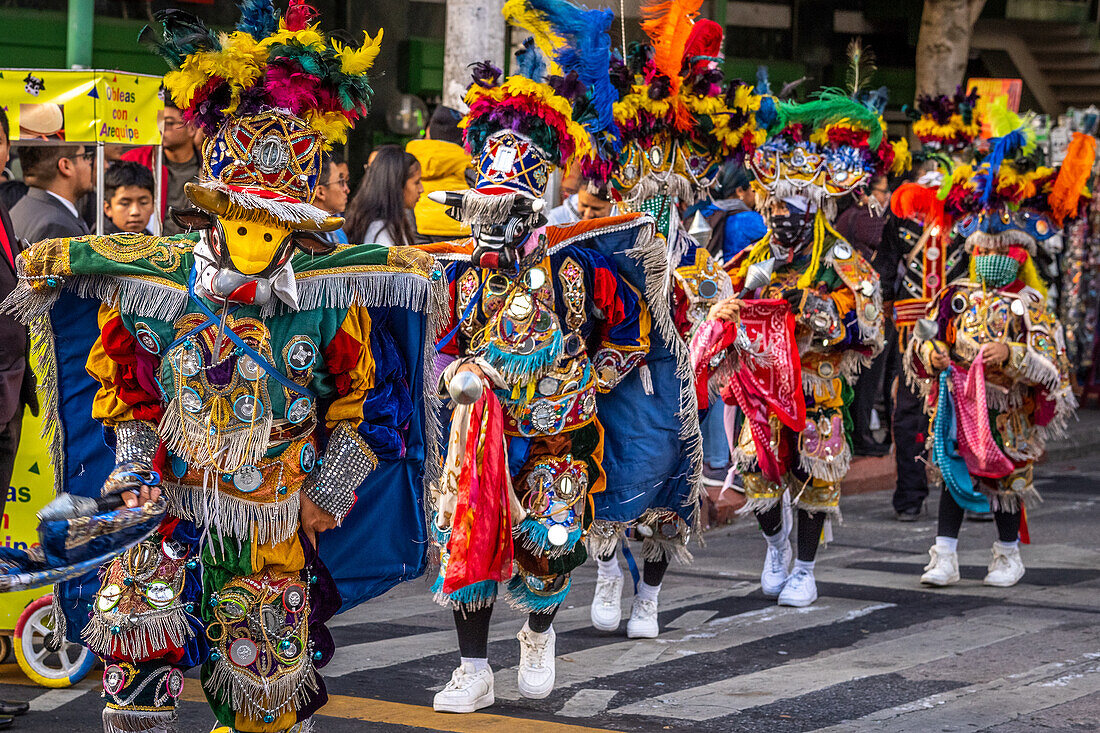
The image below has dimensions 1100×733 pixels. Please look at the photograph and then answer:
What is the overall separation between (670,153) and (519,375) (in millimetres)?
1966

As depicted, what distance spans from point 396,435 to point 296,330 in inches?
18.3

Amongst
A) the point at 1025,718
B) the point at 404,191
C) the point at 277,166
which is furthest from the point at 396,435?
the point at 404,191

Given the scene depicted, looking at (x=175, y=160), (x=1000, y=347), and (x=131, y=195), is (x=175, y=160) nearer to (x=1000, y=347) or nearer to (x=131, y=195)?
(x=131, y=195)

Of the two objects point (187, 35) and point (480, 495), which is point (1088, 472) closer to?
point (480, 495)

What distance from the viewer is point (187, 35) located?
4.21m

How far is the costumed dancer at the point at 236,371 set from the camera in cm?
420

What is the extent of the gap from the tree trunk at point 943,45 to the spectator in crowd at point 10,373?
12.4 metres

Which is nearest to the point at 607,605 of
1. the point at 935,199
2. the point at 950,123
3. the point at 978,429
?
the point at 978,429

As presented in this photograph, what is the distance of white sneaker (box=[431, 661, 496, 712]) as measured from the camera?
5449 mm

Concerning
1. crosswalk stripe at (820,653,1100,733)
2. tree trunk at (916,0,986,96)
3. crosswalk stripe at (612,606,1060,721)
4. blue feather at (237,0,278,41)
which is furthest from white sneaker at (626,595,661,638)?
tree trunk at (916,0,986,96)

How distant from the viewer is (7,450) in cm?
556

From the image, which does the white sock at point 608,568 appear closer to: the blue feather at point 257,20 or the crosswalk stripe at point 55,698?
the crosswalk stripe at point 55,698

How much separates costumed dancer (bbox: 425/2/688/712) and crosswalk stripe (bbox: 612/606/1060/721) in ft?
1.86

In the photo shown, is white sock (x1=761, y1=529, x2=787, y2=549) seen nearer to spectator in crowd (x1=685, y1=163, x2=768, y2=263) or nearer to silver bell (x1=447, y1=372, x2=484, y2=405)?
spectator in crowd (x1=685, y1=163, x2=768, y2=263)
